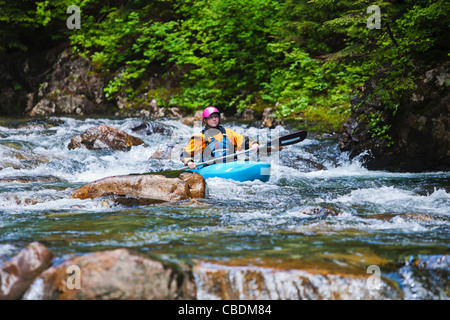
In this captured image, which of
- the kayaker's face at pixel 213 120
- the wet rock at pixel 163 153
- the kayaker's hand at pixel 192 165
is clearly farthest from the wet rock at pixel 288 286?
the wet rock at pixel 163 153

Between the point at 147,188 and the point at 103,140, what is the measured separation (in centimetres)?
398

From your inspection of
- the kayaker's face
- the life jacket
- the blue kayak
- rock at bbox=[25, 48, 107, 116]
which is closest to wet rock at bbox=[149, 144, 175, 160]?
the life jacket

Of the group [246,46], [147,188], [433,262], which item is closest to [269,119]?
[246,46]

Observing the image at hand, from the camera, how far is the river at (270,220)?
2766 millimetres

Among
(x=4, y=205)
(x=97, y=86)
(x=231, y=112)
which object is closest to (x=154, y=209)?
(x=4, y=205)

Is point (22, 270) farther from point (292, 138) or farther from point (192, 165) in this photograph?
point (292, 138)

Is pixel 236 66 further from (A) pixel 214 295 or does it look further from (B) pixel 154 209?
(A) pixel 214 295

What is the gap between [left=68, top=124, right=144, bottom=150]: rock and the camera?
334 inches

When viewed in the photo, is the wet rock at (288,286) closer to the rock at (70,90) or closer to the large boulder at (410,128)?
the large boulder at (410,128)

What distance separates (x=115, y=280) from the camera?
2346mm

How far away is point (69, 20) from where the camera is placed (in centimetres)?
1556

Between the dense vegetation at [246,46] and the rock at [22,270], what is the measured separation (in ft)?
16.3

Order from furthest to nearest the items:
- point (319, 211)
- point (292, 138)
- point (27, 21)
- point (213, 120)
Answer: point (27, 21)
point (292, 138)
point (213, 120)
point (319, 211)

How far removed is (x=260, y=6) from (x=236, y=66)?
179 centimetres
